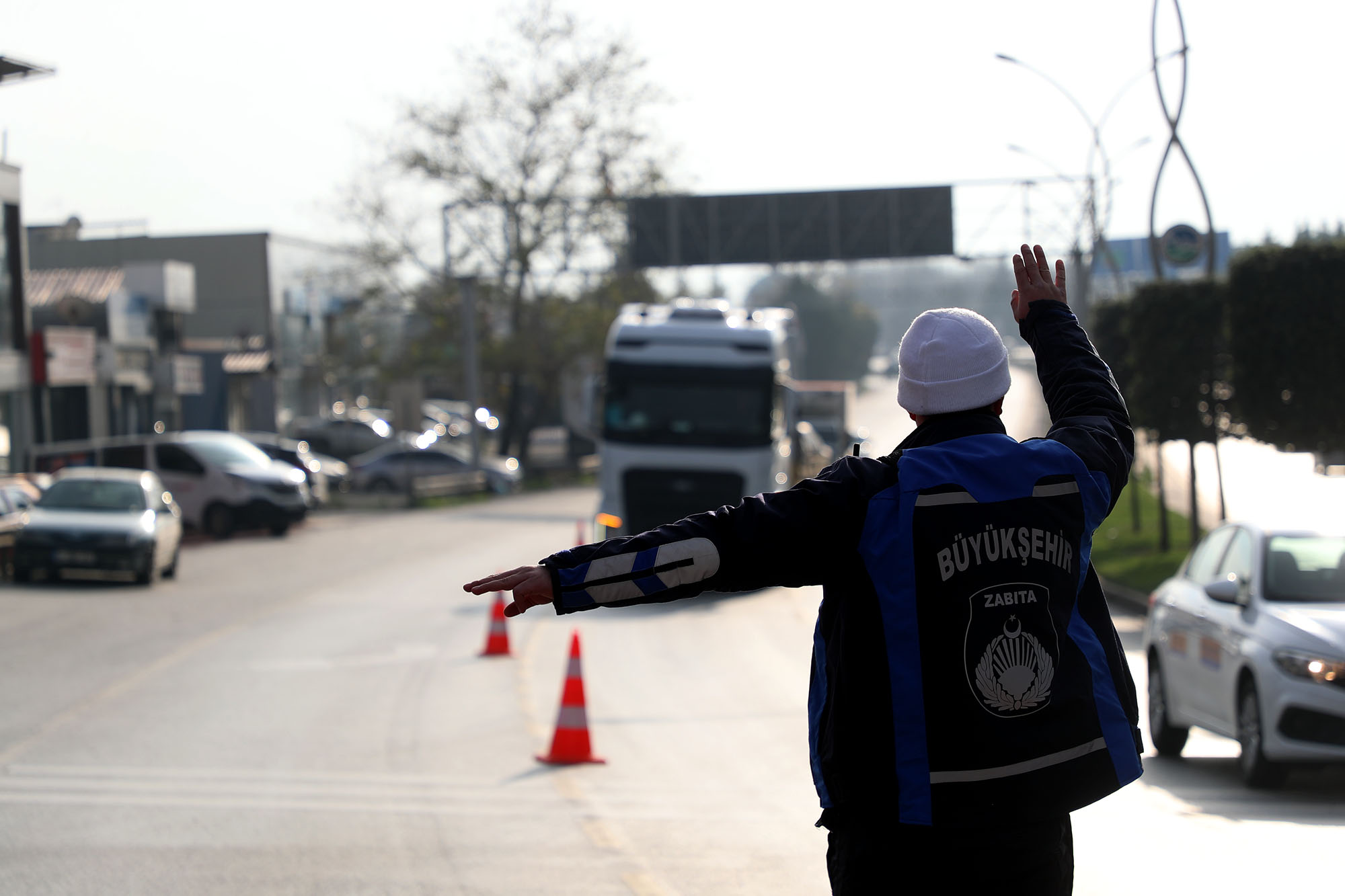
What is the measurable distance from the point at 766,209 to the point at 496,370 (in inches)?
459

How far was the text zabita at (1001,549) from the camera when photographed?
2.98m

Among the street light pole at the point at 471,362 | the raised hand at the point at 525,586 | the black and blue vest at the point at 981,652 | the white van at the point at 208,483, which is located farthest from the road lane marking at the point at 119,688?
the street light pole at the point at 471,362

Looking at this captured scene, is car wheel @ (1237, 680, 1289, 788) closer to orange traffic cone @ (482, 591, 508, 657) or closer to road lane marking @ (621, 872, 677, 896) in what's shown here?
road lane marking @ (621, 872, 677, 896)

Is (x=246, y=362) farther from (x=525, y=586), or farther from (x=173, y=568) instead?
(x=525, y=586)

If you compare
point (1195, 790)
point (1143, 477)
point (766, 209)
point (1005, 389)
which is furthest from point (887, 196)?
point (1005, 389)

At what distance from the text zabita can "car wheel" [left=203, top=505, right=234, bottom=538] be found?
2947 centimetres

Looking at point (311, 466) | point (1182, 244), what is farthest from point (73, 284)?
point (1182, 244)

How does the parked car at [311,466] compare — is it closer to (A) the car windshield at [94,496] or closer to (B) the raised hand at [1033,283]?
(A) the car windshield at [94,496]

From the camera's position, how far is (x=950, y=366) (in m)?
3.24

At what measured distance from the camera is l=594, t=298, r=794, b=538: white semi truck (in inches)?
833

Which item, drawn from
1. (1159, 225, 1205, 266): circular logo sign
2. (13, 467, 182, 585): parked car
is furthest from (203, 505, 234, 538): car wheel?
(1159, 225, 1205, 266): circular logo sign

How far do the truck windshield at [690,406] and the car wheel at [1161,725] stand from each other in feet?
36.8

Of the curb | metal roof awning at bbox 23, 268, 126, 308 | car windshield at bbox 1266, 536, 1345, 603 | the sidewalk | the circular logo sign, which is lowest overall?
the sidewalk

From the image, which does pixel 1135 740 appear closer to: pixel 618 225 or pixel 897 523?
pixel 897 523
